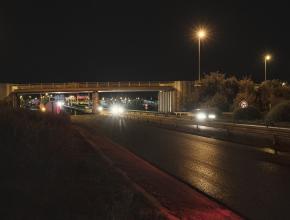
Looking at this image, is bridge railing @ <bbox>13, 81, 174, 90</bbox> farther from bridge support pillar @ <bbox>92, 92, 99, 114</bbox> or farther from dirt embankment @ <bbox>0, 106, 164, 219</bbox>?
dirt embankment @ <bbox>0, 106, 164, 219</bbox>

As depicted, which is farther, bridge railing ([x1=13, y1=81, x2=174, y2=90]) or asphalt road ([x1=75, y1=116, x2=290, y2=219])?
bridge railing ([x1=13, y1=81, x2=174, y2=90])

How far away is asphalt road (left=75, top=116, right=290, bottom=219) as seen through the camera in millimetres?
10555

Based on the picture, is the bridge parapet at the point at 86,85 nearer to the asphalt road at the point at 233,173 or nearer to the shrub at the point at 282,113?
the shrub at the point at 282,113

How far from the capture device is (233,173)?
15.0 m

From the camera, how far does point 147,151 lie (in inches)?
883

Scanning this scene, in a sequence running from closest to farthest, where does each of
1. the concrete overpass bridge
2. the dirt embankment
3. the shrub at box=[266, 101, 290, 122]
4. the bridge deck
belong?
the dirt embankment → the shrub at box=[266, 101, 290, 122] → the concrete overpass bridge → the bridge deck

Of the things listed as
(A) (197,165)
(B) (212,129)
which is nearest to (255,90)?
(B) (212,129)

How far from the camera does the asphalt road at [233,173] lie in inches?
416

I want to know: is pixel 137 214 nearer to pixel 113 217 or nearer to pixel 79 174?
pixel 113 217

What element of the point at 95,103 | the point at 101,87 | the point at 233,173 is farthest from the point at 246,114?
the point at 95,103

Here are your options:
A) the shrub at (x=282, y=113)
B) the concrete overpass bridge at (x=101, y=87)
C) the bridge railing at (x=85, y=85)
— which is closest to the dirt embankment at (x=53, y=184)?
the shrub at (x=282, y=113)

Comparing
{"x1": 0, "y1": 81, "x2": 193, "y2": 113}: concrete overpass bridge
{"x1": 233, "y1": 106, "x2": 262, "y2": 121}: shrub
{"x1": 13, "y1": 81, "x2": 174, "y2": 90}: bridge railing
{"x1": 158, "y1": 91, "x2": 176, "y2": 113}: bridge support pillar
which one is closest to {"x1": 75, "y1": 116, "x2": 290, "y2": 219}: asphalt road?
{"x1": 233, "y1": 106, "x2": 262, "y2": 121}: shrub

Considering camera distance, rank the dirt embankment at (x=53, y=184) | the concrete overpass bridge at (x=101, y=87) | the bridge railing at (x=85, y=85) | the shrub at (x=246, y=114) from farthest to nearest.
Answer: the bridge railing at (x=85, y=85) → the concrete overpass bridge at (x=101, y=87) → the shrub at (x=246, y=114) → the dirt embankment at (x=53, y=184)

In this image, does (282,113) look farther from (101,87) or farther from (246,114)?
(101,87)
